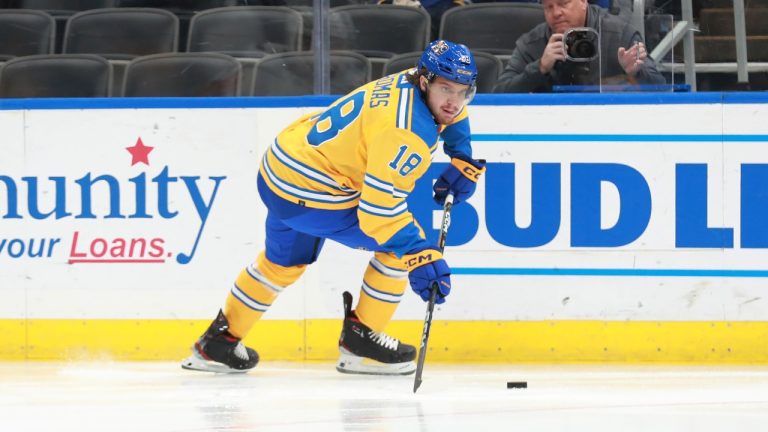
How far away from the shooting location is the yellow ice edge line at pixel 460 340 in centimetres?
496

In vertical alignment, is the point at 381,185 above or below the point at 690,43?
below

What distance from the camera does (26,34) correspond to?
5500mm

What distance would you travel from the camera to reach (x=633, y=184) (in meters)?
5.00

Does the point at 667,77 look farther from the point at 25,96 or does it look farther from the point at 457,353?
the point at 25,96

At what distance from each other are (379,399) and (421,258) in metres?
0.44

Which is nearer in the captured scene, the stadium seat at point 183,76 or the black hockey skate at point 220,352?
the black hockey skate at point 220,352

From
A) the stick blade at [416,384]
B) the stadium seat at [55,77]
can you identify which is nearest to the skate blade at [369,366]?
the stick blade at [416,384]

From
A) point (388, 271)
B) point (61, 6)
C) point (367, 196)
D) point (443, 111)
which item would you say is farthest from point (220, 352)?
point (61, 6)

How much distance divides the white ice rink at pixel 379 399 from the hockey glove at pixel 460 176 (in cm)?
63

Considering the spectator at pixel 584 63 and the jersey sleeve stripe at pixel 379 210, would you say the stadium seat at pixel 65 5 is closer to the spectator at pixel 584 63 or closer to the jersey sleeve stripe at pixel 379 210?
the spectator at pixel 584 63

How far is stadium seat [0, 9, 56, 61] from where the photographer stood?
545 cm

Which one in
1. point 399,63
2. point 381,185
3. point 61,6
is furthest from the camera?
point 61,6

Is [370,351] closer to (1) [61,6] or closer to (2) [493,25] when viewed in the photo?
(2) [493,25]

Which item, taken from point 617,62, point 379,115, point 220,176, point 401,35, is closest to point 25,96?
point 220,176
